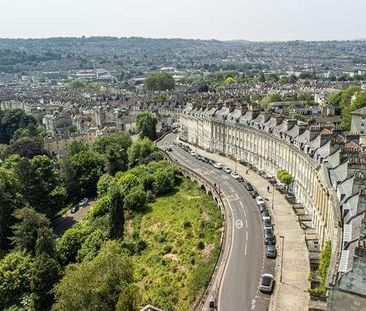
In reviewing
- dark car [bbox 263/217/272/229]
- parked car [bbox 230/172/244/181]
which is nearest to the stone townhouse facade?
dark car [bbox 263/217/272/229]

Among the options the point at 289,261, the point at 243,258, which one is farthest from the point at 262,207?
the point at 289,261

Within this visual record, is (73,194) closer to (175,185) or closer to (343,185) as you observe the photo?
(175,185)

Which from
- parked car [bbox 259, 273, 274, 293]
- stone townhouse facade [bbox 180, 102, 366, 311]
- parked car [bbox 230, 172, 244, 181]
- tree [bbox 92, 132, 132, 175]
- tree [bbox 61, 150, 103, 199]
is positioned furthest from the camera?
tree [bbox 92, 132, 132, 175]

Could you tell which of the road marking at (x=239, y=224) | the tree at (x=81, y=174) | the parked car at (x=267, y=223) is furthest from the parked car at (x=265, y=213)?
the tree at (x=81, y=174)

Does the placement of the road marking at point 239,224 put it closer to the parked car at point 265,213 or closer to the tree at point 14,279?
the parked car at point 265,213

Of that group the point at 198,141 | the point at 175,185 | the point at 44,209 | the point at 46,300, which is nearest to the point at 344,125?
the point at 198,141

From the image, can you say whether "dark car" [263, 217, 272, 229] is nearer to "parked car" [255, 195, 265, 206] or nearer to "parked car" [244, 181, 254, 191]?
"parked car" [255, 195, 265, 206]

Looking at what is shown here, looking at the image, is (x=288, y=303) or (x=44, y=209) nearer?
(x=288, y=303)
